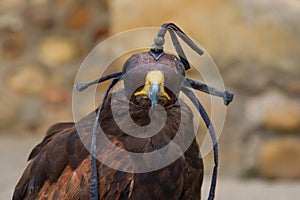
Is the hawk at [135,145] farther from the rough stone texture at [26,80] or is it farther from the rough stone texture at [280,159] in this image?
the rough stone texture at [26,80]

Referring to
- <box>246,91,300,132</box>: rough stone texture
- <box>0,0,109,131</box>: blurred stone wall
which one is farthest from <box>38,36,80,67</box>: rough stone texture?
<box>246,91,300,132</box>: rough stone texture

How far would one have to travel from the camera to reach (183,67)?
199 cm

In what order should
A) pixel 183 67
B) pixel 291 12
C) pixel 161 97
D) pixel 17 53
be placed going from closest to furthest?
pixel 161 97
pixel 183 67
pixel 291 12
pixel 17 53

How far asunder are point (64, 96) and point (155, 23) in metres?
1.40

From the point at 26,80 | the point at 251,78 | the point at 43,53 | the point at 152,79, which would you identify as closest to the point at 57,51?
the point at 43,53

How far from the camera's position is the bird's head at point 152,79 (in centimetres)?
183

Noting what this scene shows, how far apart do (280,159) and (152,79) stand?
282cm

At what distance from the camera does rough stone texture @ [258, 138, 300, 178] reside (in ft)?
14.9

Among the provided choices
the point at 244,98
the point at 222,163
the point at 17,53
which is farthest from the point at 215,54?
the point at 17,53

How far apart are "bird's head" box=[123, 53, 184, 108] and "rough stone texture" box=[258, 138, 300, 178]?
2651mm

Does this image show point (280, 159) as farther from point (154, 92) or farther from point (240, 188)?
point (154, 92)

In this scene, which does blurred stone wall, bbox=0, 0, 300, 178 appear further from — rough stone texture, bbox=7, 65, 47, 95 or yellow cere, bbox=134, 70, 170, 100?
yellow cere, bbox=134, 70, 170, 100

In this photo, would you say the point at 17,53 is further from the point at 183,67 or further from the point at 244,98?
the point at 183,67

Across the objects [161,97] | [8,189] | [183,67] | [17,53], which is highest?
[17,53]
